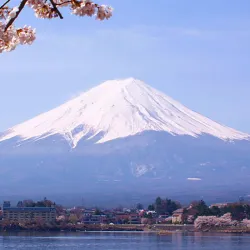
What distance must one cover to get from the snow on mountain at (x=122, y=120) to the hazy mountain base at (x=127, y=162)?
87cm

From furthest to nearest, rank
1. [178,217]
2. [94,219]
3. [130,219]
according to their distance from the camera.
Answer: [94,219], [130,219], [178,217]

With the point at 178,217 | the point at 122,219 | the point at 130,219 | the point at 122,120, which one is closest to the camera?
the point at 178,217

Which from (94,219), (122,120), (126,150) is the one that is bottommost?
(94,219)

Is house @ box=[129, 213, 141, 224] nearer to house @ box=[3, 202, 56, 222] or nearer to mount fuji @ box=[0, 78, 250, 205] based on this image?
house @ box=[3, 202, 56, 222]

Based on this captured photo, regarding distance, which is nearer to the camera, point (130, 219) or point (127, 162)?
point (130, 219)

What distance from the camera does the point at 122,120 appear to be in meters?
77.4

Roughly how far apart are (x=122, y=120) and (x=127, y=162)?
12.5ft

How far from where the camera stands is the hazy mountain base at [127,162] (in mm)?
74631

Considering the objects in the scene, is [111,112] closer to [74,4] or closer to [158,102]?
[158,102]

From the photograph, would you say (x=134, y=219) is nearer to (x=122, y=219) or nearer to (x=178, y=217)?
(x=122, y=219)

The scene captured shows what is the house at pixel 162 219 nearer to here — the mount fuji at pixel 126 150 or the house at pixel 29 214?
the house at pixel 29 214

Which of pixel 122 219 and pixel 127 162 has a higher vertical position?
pixel 127 162

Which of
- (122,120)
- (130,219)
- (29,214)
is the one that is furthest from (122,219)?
(122,120)

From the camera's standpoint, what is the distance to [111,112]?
78.0m
